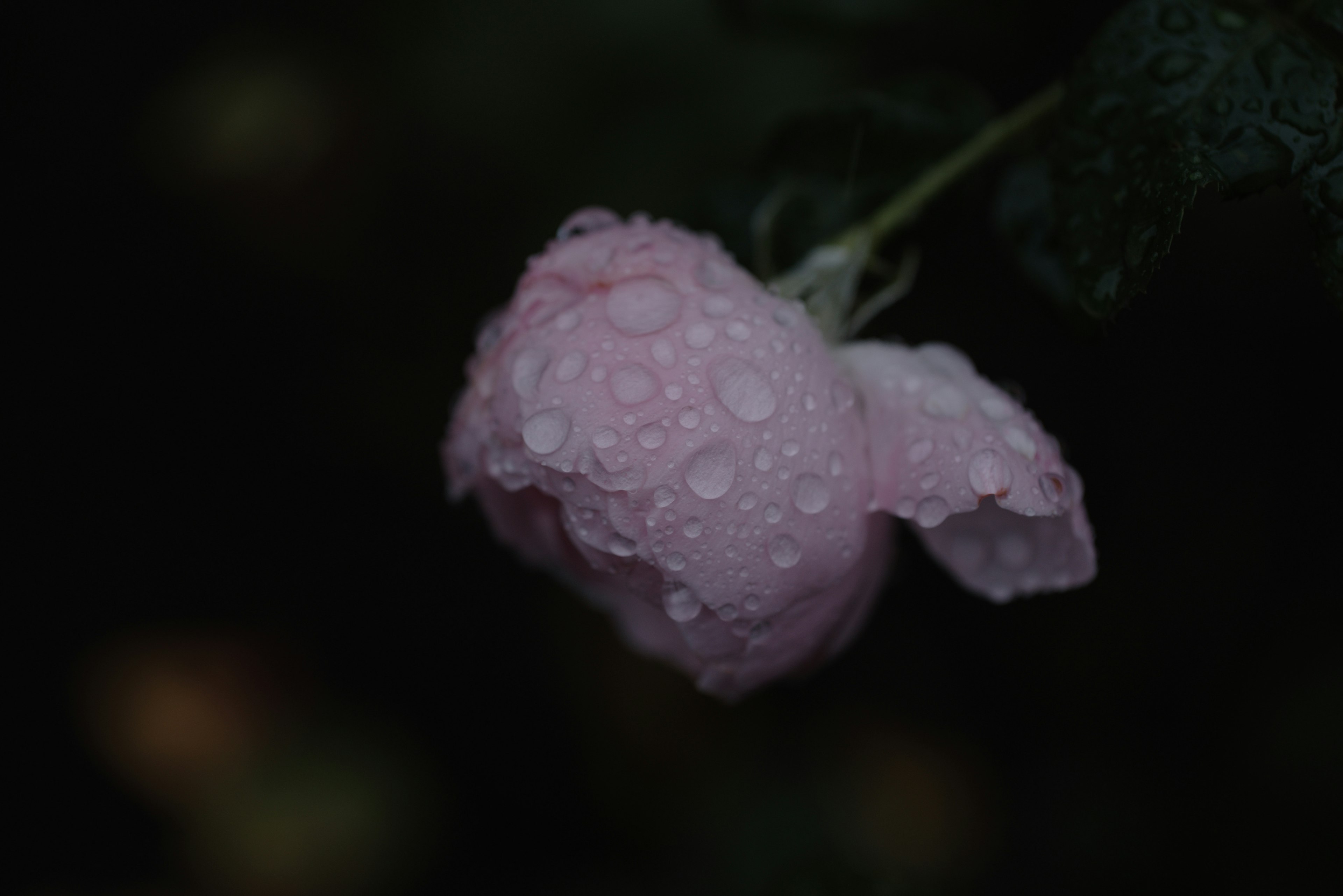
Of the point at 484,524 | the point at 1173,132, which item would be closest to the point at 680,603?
the point at 1173,132

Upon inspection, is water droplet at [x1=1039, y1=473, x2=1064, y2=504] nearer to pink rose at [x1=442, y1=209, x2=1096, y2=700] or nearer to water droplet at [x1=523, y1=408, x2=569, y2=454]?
pink rose at [x1=442, y1=209, x2=1096, y2=700]

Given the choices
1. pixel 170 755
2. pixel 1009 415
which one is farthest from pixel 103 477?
pixel 1009 415

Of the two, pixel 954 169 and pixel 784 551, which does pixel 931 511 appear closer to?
pixel 784 551

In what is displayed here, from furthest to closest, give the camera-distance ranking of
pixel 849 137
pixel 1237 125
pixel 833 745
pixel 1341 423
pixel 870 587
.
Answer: pixel 833 745 → pixel 1341 423 → pixel 849 137 → pixel 870 587 → pixel 1237 125

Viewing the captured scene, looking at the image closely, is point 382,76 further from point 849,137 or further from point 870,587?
point 870,587

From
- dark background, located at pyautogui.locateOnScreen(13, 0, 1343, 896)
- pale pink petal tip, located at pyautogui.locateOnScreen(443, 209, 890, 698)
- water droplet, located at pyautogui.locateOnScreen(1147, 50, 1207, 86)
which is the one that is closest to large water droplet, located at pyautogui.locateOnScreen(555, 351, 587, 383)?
pale pink petal tip, located at pyautogui.locateOnScreen(443, 209, 890, 698)

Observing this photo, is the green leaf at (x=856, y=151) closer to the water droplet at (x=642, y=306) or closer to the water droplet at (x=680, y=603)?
the water droplet at (x=642, y=306)

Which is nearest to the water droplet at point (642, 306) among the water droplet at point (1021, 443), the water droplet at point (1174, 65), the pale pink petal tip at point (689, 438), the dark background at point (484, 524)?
the pale pink petal tip at point (689, 438)
